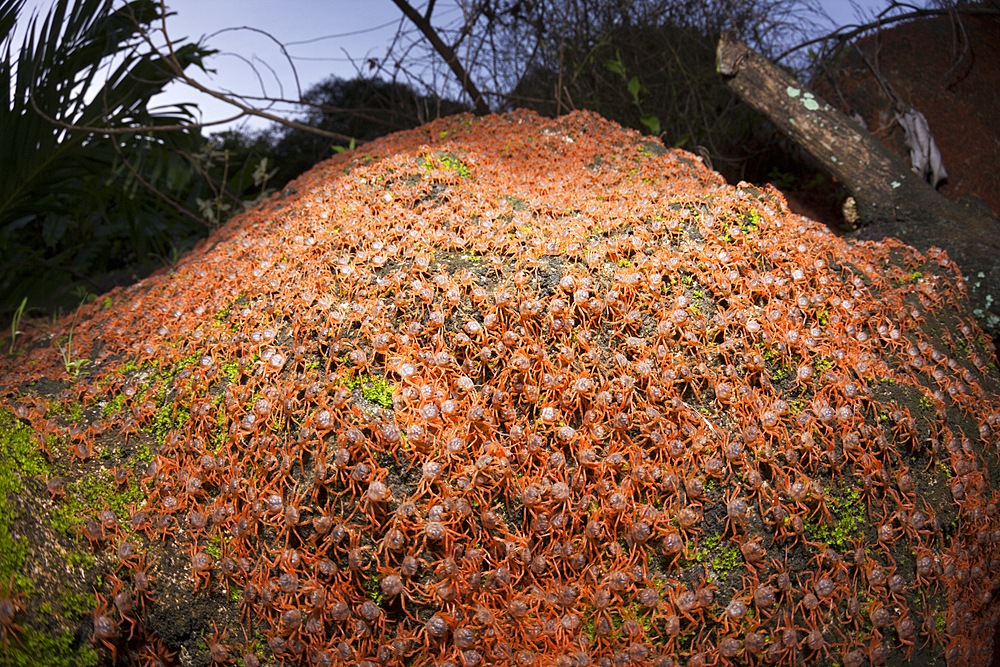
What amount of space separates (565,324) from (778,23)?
369cm

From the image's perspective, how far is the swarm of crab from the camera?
49.4 inches

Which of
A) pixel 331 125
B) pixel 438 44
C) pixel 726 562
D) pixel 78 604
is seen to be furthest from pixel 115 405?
pixel 331 125

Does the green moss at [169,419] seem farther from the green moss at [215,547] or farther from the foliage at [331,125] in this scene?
the foliage at [331,125]

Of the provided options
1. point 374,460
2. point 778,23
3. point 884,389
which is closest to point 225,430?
point 374,460

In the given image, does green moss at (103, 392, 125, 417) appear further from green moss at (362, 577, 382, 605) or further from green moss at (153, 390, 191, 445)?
green moss at (362, 577, 382, 605)

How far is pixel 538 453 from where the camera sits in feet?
4.40

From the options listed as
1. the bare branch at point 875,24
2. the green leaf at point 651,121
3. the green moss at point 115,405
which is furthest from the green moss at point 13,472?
the bare branch at point 875,24

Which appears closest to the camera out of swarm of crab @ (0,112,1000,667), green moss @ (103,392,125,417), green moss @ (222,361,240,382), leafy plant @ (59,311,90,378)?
swarm of crab @ (0,112,1000,667)

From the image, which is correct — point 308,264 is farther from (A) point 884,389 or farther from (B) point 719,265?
(A) point 884,389

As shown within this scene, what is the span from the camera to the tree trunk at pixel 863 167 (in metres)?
2.67

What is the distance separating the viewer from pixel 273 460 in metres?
1.38

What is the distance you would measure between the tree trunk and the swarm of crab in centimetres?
113

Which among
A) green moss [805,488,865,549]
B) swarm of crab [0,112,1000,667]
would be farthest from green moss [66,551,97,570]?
green moss [805,488,865,549]

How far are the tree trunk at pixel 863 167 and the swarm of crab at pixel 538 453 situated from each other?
3.72 ft
